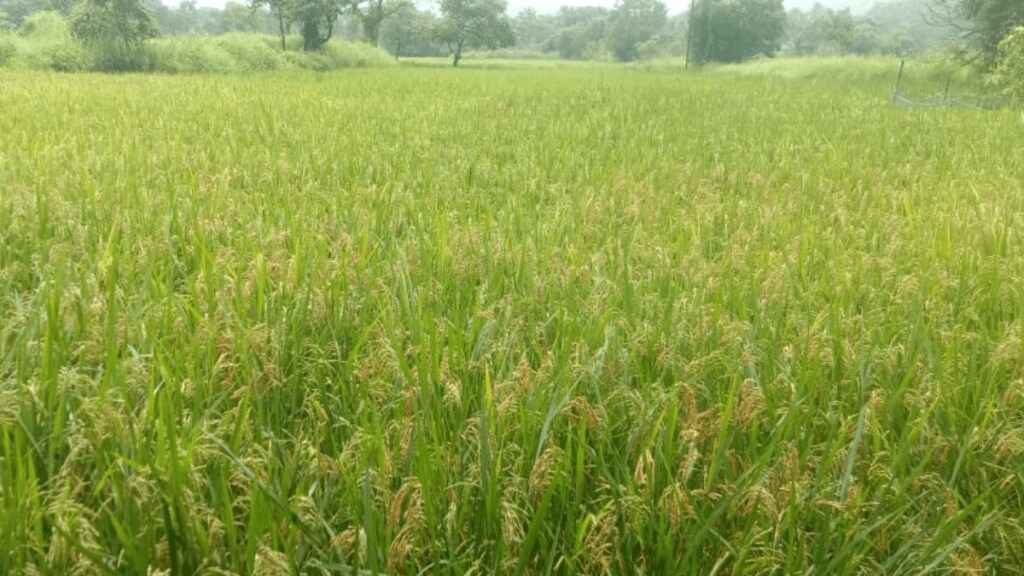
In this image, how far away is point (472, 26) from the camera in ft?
171

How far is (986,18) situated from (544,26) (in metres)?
115

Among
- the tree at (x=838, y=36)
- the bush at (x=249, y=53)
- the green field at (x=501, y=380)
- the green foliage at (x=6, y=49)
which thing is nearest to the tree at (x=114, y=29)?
the green foliage at (x=6, y=49)

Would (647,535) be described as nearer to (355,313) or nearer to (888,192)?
(355,313)

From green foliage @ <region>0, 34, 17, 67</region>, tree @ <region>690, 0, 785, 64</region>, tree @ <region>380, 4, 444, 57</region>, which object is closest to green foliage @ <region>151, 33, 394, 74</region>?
green foliage @ <region>0, 34, 17, 67</region>

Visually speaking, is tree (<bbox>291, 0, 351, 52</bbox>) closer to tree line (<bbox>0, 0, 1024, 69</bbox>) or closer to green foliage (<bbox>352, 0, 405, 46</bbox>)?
tree line (<bbox>0, 0, 1024, 69</bbox>)

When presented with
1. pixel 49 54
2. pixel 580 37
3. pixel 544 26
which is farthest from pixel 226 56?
pixel 544 26

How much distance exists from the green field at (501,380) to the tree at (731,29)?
49.7m

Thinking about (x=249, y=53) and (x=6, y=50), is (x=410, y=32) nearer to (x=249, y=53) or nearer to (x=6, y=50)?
(x=249, y=53)

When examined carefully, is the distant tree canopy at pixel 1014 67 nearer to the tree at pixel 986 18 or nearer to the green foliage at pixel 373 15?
the tree at pixel 986 18

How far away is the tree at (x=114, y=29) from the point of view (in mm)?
18656

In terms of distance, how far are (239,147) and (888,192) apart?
4884 millimetres

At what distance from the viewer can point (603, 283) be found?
7.39 ft

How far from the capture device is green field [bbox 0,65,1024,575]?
1085 millimetres

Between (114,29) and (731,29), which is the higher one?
(731,29)
